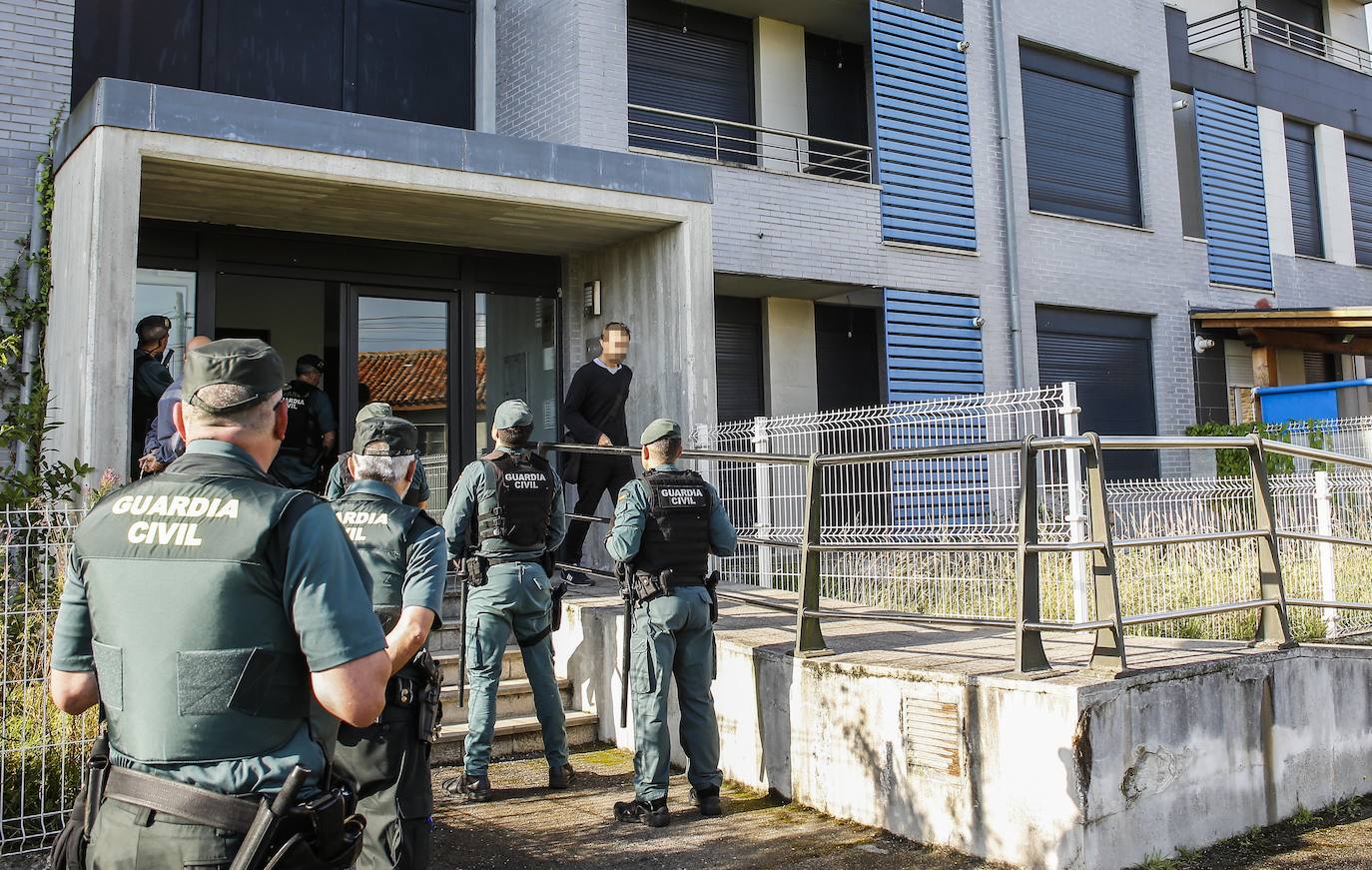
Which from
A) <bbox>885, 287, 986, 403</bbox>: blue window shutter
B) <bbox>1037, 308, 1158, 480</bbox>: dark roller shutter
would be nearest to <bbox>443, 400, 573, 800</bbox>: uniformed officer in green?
<bbox>885, 287, 986, 403</bbox>: blue window shutter

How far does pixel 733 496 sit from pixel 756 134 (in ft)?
18.5

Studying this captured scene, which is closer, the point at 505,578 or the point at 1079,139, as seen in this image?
the point at 505,578

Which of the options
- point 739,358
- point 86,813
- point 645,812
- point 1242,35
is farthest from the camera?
point 1242,35

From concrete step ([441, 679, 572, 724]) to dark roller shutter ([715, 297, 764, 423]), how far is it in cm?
612

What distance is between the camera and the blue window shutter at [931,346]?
12523 millimetres

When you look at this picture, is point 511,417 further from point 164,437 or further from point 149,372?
point 149,372

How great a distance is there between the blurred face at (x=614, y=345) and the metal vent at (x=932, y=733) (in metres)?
4.09

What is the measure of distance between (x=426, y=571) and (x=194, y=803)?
5.05 feet

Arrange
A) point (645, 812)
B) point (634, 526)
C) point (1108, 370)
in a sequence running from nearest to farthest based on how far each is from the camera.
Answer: point (645, 812), point (634, 526), point (1108, 370)

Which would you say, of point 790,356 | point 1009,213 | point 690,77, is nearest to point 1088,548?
point 790,356

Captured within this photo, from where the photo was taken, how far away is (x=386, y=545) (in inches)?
152

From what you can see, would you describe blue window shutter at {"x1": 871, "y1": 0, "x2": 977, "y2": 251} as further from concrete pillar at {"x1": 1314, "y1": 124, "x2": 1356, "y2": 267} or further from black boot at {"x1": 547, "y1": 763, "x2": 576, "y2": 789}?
black boot at {"x1": 547, "y1": 763, "x2": 576, "y2": 789}

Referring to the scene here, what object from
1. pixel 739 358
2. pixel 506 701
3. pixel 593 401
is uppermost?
pixel 739 358

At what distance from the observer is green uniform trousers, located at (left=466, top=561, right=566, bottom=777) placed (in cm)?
557
